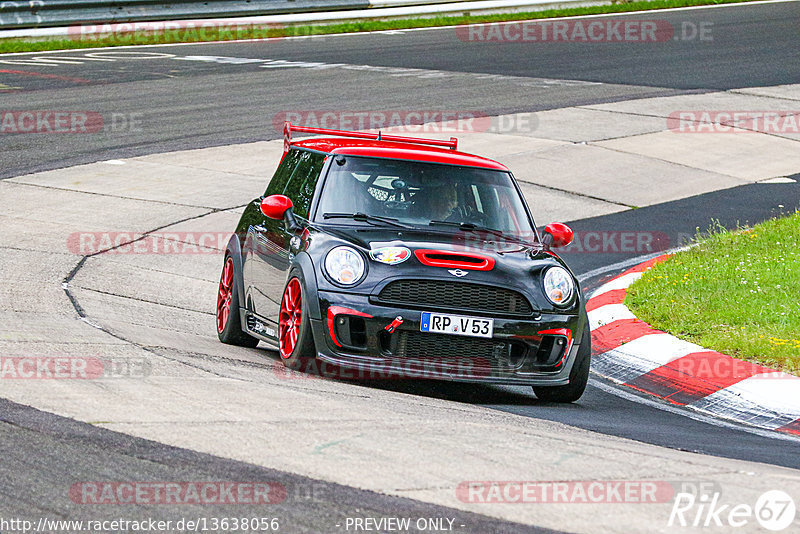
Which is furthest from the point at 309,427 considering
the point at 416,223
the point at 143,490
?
the point at 416,223

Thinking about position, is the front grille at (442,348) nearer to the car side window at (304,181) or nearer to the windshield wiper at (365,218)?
the windshield wiper at (365,218)

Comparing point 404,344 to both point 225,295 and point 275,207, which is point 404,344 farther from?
point 225,295

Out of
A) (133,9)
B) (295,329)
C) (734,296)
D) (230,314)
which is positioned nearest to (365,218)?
(295,329)

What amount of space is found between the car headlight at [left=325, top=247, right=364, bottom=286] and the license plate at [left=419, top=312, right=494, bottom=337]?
47cm

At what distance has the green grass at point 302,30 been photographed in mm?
24906

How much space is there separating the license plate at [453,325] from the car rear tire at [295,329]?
69cm

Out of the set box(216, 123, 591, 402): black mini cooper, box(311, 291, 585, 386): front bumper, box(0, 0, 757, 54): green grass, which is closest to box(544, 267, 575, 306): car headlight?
box(216, 123, 591, 402): black mini cooper

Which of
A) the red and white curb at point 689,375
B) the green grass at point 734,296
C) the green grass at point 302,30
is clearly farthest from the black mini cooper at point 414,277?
the green grass at point 302,30

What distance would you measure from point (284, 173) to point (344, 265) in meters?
2.02

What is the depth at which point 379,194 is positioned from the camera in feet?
26.3

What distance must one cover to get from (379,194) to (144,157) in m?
8.32

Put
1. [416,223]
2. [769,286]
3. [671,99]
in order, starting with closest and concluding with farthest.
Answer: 1. [416,223]
2. [769,286]
3. [671,99]

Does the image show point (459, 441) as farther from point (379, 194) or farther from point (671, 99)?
point (671, 99)

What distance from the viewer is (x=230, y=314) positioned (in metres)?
8.66
